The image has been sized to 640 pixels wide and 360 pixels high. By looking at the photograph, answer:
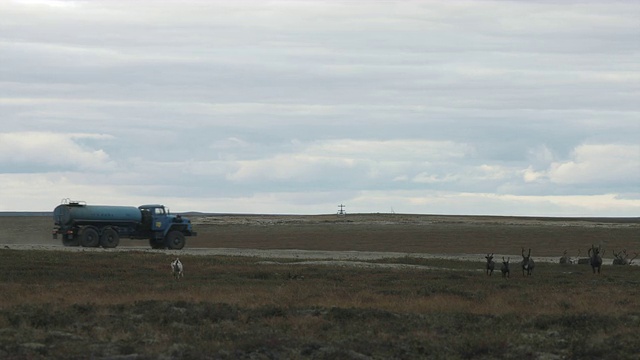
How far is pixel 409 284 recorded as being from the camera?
37656mm

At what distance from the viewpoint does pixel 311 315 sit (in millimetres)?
26594

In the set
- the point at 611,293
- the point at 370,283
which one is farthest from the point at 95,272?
the point at 611,293

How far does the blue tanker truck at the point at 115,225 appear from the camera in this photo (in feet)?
214

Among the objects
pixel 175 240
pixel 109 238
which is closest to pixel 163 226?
pixel 175 240

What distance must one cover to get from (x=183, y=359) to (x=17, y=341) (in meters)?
3.84

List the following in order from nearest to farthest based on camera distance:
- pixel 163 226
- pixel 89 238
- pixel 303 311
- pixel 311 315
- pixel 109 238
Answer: pixel 311 315, pixel 303 311, pixel 89 238, pixel 109 238, pixel 163 226

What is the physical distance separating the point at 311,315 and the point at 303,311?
2.36 feet

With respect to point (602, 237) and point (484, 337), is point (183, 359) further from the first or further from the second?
point (602, 237)

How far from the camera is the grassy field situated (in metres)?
21.3

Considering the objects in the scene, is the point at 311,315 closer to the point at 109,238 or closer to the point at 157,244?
the point at 109,238

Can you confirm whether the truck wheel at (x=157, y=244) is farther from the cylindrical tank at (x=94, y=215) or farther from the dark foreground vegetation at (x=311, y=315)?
the dark foreground vegetation at (x=311, y=315)

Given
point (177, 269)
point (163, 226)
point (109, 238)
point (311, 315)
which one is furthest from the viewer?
point (163, 226)

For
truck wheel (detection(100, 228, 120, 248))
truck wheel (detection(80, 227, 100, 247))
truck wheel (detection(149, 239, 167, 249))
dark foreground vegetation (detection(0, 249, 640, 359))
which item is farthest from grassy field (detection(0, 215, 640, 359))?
truck wheel (detection(149, 239, 167, 249))

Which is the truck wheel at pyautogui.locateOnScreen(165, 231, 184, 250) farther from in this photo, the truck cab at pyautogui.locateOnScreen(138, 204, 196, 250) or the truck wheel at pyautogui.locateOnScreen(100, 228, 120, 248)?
the truck wheel at pyautogui.locateOnScreen(100, 228, 120, 248)
